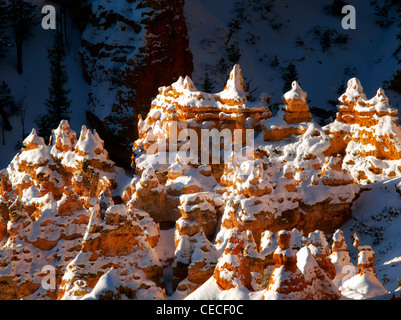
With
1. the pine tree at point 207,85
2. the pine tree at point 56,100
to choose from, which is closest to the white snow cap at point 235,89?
the pine tree at point 207,85

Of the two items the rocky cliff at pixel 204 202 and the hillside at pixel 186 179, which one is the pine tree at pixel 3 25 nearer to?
the hillside at pixel 186 179

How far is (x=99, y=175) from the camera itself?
1110 inches

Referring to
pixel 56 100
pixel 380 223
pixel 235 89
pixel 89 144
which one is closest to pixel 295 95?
pixel 235 89

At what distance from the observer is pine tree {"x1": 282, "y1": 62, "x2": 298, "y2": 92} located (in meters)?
47.2

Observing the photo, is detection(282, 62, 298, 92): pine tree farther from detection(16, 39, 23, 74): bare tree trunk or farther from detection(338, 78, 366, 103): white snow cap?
detection(16, 39, 23, 74): bare tree trunk

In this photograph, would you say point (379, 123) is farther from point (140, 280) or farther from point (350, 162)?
point (140, 280)

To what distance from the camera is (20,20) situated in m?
48.7

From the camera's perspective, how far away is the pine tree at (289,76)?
47.2m

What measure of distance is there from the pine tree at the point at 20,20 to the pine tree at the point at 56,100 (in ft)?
9.29

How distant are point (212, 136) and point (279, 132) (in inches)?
122

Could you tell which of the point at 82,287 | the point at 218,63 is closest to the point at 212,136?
the point at 82,287

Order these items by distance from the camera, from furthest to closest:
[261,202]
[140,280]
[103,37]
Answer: [103,37] < [261,202] < [140,280]

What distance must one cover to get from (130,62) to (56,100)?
275 inches

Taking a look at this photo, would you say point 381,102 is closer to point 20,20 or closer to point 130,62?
point 130,62
